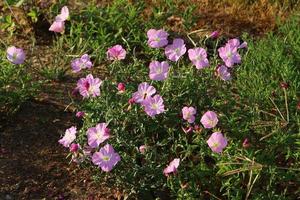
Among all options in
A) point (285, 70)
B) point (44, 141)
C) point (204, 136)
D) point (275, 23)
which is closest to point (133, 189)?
point (204, 136)

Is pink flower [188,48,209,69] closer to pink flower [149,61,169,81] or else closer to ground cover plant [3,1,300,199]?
ground cover plant [3,1,300,199]

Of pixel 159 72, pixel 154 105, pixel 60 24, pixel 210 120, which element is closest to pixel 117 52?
pixel 159 72

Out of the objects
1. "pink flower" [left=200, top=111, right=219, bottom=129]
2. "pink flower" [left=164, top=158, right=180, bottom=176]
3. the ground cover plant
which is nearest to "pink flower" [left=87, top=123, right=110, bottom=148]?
the ground cover plant

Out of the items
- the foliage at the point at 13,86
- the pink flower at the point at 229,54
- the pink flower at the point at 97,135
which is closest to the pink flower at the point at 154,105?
the pink flower at the point at 97,135

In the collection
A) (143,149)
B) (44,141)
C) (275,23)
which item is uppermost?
→ (143,149)

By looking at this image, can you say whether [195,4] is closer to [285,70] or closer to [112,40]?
[112,40]

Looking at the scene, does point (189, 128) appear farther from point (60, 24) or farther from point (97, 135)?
point (60, 24)
